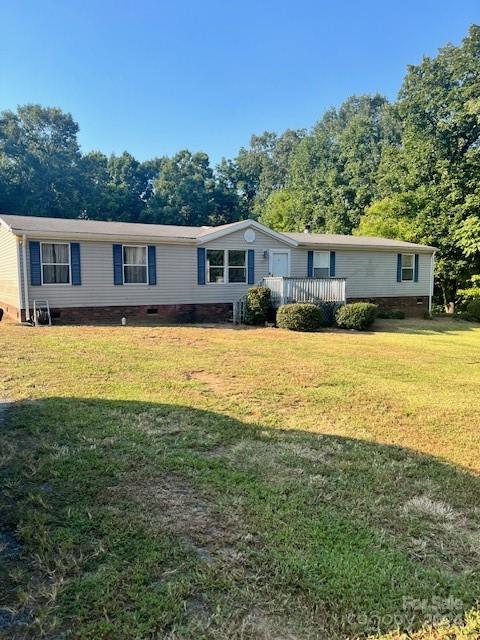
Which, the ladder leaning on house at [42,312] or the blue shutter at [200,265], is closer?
the ladder leaning on house at [42,312]

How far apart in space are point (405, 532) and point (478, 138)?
26.3 meters

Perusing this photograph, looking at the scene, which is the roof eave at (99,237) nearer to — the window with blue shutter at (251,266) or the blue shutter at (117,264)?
the blue shutter at (117,264)

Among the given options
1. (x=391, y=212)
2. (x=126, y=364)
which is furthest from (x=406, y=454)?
(x=391, y=212)

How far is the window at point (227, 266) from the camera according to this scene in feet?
49.7

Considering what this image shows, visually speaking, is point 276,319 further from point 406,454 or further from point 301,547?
point 301,547

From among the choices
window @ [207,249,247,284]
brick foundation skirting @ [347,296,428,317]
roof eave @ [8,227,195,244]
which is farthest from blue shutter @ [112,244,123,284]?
brick foundation skirting @ [347,296,428,317]

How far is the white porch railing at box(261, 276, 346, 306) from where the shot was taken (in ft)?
47.3

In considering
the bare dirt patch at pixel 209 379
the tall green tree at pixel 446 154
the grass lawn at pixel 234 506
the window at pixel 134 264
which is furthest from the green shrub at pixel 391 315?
the bare dirt patch at pixel 209 379

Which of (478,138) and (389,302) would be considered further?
(478,138)

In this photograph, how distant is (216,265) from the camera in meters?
15.2

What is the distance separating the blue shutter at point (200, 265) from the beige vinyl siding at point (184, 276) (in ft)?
0.41

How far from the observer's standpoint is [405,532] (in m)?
2.76

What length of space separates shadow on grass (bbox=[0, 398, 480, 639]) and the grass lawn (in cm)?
1

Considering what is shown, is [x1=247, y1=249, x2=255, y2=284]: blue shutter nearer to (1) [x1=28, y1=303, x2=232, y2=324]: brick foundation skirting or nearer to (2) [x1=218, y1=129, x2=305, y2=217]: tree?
(1) [x1=28, y1=303, x2=232, y2=324]: brick foundation skirting
